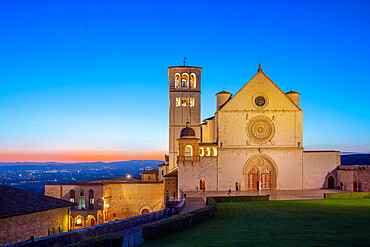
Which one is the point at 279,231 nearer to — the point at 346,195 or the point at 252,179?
the point at 346,195

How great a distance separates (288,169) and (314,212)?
2035cm

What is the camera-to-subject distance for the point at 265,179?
4319cm

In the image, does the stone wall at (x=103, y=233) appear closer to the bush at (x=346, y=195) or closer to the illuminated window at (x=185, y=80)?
the bush at (x=346, y=195)

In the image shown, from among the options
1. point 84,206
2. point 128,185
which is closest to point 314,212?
point 128,185

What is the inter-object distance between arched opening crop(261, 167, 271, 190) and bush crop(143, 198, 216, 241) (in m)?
23.2

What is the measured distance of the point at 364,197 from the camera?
34.4 metres

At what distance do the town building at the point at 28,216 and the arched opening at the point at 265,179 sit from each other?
24.8m

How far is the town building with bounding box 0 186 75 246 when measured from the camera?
24.0 m

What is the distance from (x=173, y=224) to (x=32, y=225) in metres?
15.9

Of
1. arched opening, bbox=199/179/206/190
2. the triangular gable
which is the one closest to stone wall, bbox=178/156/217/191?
arched opening, bbox=199/179/206/190

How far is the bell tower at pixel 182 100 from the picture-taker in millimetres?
52125

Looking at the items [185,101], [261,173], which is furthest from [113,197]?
[261,173]

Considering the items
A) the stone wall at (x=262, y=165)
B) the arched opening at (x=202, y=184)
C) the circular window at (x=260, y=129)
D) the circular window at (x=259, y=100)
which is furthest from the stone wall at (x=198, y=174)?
the circular window at (x=259, y=100)

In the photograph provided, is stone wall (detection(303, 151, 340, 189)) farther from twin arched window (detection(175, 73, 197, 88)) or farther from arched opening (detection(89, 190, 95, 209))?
arched opening (detection(89, 190, 95, 209))
